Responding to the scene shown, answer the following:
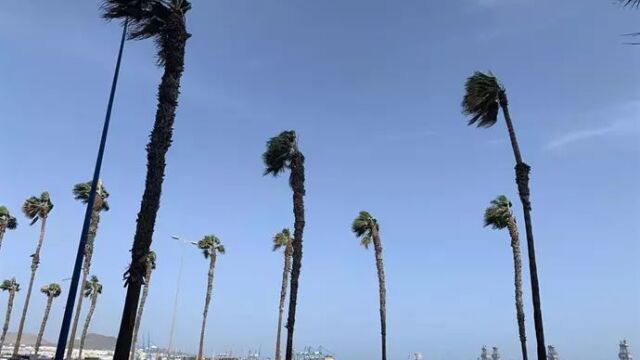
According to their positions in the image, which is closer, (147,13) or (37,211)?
(147,13)

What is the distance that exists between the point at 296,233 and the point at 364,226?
17683mm

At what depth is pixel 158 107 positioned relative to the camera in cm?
1664

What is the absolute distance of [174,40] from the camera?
17.3 metres

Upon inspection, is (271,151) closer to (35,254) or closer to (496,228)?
(496,228)

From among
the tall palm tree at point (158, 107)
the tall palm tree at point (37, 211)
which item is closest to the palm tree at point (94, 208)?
the tall palm tree at point (37, 211)

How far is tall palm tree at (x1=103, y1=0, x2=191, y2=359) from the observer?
14633 mm

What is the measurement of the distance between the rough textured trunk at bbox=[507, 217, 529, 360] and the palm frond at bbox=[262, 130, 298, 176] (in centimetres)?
1585

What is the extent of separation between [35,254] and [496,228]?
46867 millimetres

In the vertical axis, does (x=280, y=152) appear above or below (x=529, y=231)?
above

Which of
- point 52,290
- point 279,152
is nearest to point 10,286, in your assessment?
point 52,290

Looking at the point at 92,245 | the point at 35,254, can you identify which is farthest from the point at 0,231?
the point at 92,245

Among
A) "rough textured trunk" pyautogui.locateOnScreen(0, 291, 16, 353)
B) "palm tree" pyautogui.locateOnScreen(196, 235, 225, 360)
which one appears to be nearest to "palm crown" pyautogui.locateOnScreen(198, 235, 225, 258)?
"palm tree" pyautogui.locateOnScreen(196, 235, 225, 360)

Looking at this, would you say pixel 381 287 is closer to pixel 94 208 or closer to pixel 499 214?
pixel 499 214

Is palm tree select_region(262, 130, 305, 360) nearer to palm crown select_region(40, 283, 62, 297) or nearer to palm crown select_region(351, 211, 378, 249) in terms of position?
palm crown select_region(351, 211, 378, 249)
